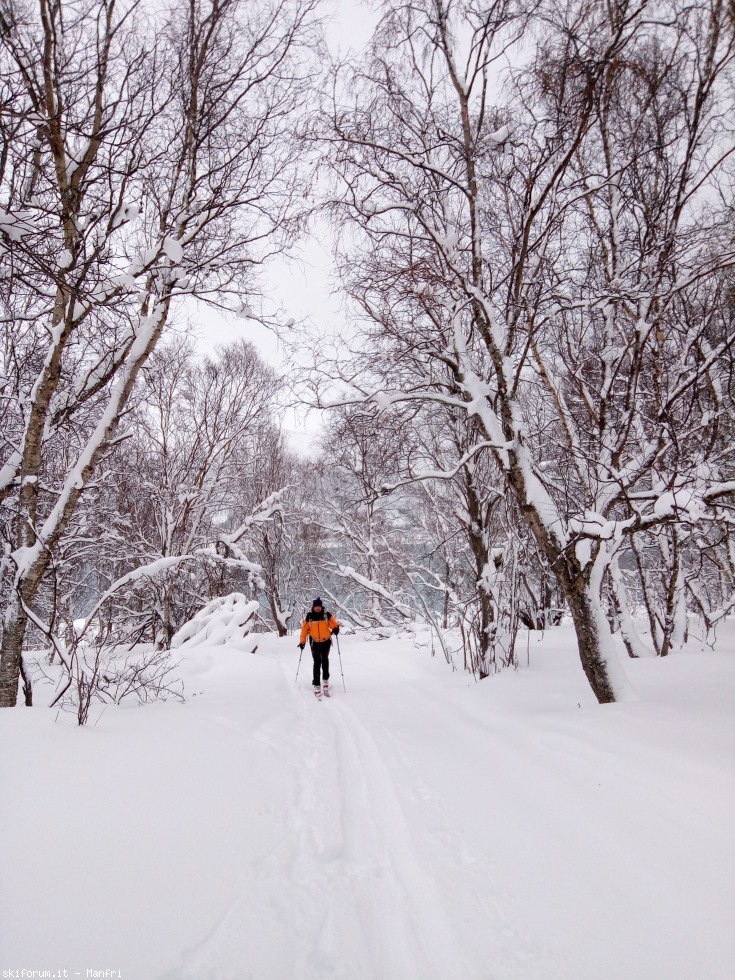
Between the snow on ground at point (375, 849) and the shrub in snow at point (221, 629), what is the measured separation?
7105 millimetres

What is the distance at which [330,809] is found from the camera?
2.98m

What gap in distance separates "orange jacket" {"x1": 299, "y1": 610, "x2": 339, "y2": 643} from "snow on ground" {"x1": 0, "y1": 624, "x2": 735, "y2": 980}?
10.9ft

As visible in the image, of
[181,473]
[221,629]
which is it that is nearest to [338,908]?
[221,629]

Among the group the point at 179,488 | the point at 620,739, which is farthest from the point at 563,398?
the point at 179,488

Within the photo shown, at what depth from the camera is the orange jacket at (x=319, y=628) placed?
7.63 metres

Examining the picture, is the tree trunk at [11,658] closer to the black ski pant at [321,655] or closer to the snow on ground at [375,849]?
the snow on ground at [375,849]

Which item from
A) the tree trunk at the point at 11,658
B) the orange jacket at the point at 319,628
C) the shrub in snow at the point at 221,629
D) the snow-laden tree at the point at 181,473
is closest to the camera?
the tree trunk at the point at 11,658

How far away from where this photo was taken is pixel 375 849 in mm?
2498

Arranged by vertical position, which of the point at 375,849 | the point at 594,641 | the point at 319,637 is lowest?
the point at 375,849

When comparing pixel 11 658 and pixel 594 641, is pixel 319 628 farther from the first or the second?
pixel 594 641

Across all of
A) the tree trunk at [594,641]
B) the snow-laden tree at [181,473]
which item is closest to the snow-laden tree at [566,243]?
the tree trunk at [594,641]

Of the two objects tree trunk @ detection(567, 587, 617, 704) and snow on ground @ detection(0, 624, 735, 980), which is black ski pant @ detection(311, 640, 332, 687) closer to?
snow on ground @ detection(0, 624, 735, 980)

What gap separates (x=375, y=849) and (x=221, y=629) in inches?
388

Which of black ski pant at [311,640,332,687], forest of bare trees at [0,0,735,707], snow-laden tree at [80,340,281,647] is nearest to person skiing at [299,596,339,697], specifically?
black ski pant at [311,640,332,687]
